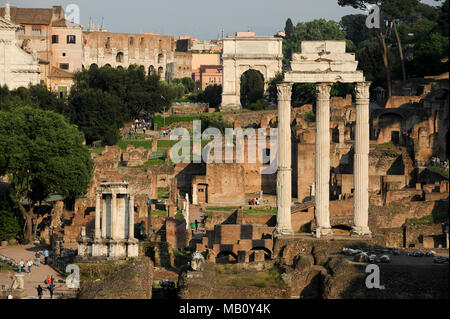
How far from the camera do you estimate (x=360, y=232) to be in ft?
150

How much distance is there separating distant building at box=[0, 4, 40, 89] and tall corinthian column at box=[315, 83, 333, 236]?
5108cm

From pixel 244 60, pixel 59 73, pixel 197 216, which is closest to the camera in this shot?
pixel 197 216

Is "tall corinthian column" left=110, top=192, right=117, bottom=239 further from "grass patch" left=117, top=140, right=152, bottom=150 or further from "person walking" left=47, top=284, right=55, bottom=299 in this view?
"grass patch" left=117, top=140, right=152, bottom=150

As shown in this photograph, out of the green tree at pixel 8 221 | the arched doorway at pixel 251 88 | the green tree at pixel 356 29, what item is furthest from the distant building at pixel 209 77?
the green tree at pixel 8 221

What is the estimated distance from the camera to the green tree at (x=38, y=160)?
60094 millimetres

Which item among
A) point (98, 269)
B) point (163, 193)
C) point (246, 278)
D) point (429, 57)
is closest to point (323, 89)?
point (246, 278)

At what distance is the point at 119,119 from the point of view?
283 feet

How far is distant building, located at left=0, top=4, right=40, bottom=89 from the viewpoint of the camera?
9412 cm

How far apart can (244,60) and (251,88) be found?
2.42 m

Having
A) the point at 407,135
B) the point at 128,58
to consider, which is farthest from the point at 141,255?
the point at 128,58

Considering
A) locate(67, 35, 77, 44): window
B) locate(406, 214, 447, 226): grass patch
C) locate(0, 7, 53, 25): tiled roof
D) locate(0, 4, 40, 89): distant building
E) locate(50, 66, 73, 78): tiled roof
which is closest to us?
locate(406, 214, 447, 226): grass patch

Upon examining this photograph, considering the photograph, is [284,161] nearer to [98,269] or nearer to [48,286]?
[98,269]

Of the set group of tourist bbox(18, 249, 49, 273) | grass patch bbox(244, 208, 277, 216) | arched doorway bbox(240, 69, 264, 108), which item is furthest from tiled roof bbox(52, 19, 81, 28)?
group of tourist bbox(18, 249, 49, 273)

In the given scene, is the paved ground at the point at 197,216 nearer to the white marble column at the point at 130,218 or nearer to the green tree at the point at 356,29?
the white marble column at the point at 130,218
